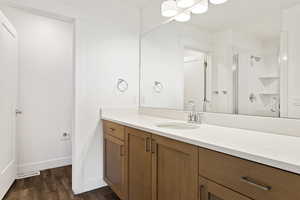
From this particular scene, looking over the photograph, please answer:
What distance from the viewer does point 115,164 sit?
5.91ft

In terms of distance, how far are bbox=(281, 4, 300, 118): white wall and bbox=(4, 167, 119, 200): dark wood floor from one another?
1790mm

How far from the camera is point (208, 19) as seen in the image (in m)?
1.63

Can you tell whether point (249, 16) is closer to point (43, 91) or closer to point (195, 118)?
point (195, 118)

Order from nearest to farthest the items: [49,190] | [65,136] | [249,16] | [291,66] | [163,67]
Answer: [291,66] → [249,16] → [49,190] → [163,67] → [65,136]

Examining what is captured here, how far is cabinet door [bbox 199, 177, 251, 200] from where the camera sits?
0.77 meters

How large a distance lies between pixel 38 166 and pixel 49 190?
0.72 metres

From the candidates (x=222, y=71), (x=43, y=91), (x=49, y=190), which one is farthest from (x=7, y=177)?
(x=222, y=71)

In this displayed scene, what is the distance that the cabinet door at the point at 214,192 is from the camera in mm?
769

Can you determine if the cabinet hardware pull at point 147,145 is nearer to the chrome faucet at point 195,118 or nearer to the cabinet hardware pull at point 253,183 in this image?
the chrome faucet at point 195,118

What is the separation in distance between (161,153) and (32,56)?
8.06 feet

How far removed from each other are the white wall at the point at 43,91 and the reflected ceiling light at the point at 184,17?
1.87m

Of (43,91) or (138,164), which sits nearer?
(138,164)

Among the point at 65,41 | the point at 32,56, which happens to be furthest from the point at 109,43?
the point at 32,56

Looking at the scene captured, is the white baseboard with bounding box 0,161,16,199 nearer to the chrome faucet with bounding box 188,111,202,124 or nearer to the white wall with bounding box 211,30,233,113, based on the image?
the chrome faucet with bounding box 188,111,202,124
